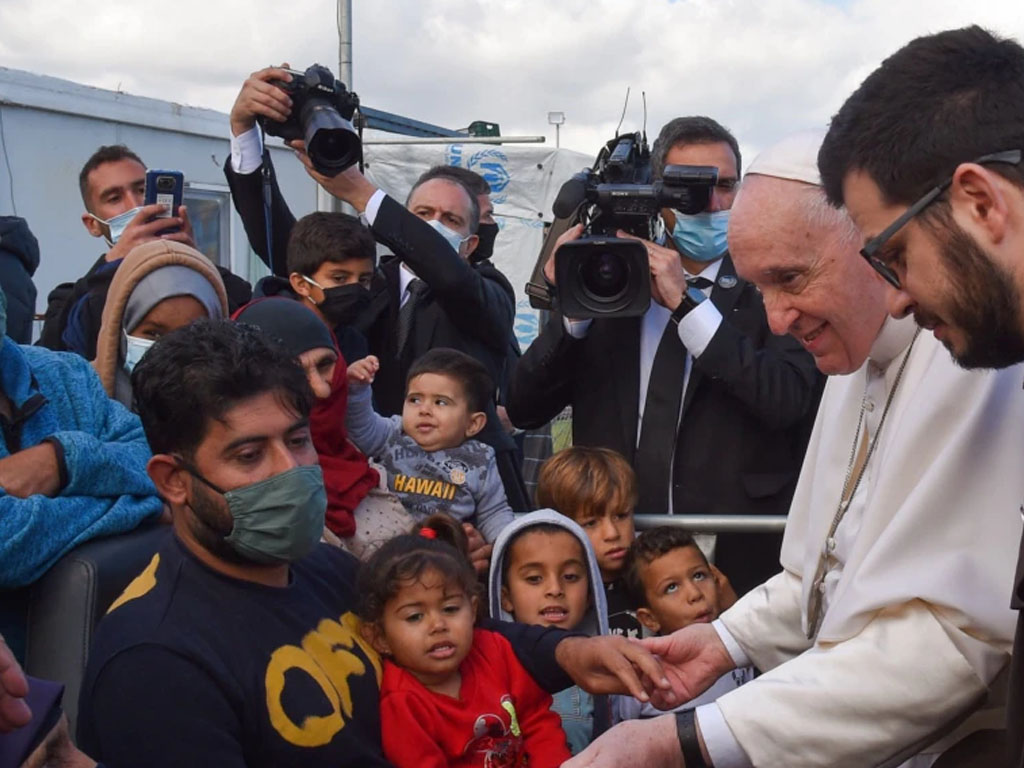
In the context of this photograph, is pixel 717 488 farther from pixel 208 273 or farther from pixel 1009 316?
pixel 1009 316

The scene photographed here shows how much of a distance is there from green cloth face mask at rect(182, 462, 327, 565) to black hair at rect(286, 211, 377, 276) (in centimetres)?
185

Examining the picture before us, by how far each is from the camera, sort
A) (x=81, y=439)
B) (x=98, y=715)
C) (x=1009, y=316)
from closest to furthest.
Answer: (x=1009, y=316), (x=98, y=715), (x=81, y=439)

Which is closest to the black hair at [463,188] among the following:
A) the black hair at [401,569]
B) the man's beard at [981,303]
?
the black hair at [401,569]

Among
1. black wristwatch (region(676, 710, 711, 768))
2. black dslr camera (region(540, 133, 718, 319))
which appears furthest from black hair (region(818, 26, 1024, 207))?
black dslr camera (region(540, 133, 718, 319))

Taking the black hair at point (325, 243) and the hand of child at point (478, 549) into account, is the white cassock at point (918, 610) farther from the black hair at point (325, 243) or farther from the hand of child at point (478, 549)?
the black hair at point (325, 243)

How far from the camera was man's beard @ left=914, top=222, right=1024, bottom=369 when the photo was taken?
211 centimetres

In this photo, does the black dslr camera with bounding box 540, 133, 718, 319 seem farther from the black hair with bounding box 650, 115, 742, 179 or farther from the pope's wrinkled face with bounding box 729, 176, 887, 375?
the pope's wrinkled face with bounding box 729, 176, 887, 375

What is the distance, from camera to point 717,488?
→ 4.25 meters

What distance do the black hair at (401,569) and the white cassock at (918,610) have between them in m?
0.74

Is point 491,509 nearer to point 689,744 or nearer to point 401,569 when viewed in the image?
point 401,569

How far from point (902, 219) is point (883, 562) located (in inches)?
32.6

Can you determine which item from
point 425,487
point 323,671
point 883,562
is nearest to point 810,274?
point 883,562

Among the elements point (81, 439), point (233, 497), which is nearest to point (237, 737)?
point (233, 497)

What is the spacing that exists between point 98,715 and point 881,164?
178cm
